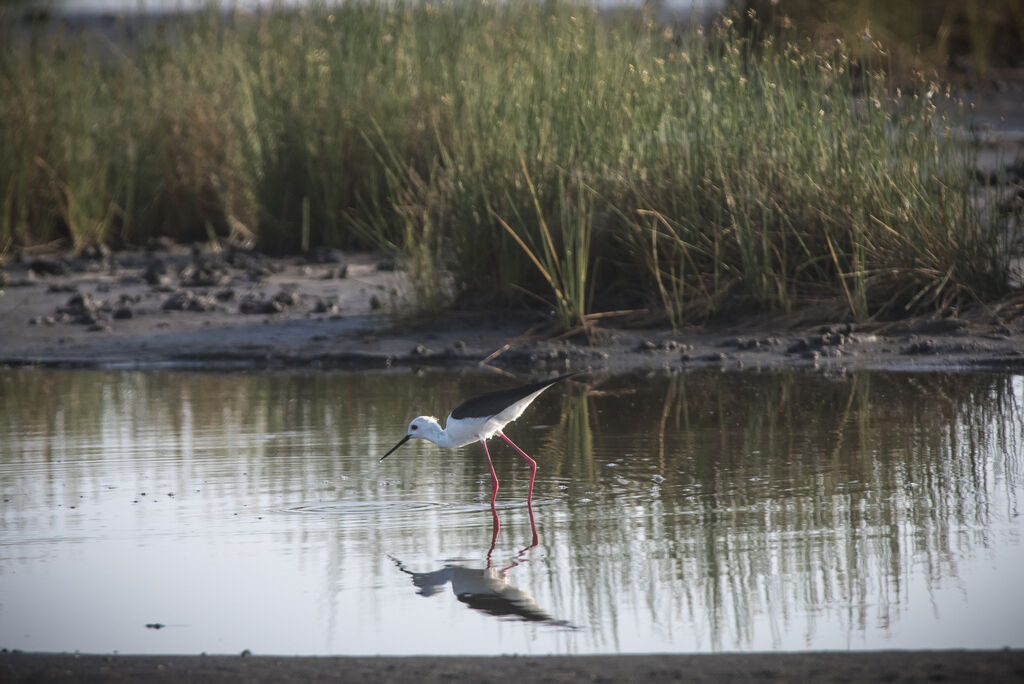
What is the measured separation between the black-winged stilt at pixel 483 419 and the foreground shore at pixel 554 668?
6.14 ft

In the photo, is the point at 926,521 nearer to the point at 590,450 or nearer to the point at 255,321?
the point at 590,450

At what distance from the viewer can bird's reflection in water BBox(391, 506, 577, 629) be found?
3887 mm

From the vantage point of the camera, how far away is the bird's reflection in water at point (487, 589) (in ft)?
12.8

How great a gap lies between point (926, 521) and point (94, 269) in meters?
9.15

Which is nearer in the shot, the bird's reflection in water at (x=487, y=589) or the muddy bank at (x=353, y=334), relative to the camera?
the bird's reflection in water at (x=487, y=589)

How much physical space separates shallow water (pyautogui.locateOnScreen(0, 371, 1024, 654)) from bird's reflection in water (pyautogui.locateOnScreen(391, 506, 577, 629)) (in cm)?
1

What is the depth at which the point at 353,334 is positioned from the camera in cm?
945

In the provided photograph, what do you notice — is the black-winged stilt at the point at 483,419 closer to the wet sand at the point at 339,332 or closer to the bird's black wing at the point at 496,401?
the bird's black wing at the point at 496,401

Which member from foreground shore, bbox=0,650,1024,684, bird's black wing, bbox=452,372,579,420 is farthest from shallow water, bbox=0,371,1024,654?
bird's black wing, bbox=452,372,579,420

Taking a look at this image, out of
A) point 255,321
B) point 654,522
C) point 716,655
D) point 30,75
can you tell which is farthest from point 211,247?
point 716,655

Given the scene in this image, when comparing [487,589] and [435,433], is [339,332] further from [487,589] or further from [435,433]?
[487,589]

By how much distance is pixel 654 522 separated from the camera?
188 inches

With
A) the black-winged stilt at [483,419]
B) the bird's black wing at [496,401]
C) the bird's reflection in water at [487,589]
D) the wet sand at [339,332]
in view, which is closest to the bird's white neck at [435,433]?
the black-winged stilt at [483,419]

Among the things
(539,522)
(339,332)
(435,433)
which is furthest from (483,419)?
(339,332)
